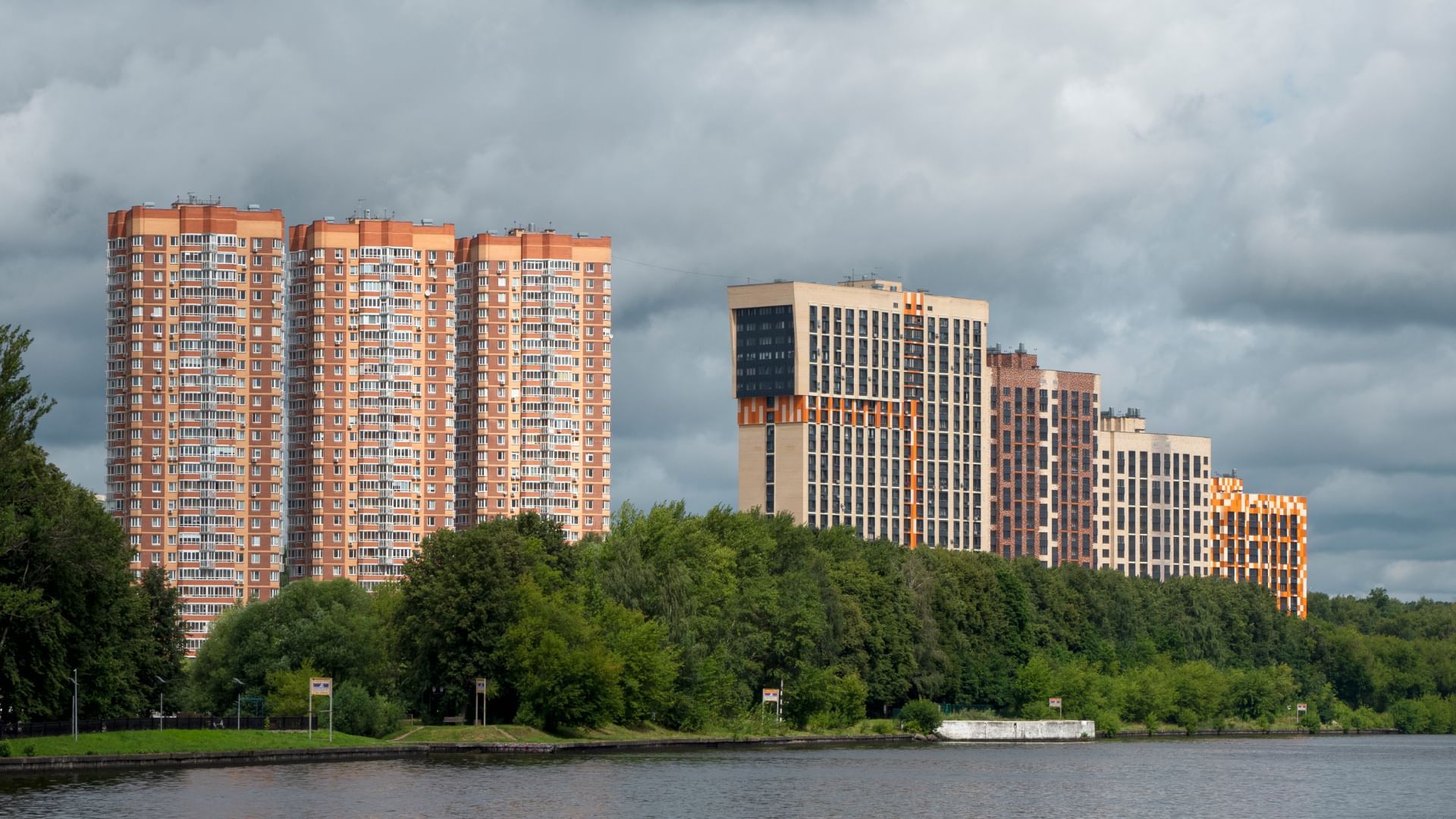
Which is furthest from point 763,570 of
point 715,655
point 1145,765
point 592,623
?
point 1145,765

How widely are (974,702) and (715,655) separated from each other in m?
51.0

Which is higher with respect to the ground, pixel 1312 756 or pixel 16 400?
pixel 16 400

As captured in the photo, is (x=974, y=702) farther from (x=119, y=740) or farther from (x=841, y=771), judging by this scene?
(x=119, y=740)

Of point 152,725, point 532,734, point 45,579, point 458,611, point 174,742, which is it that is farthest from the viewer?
point 532,734

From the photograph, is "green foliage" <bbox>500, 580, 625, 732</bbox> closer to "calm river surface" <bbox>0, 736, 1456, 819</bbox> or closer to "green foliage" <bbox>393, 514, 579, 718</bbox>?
"green foliage" <bbox>393, 514, 579, 718</bbox>

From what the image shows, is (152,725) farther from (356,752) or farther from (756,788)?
(756,788)

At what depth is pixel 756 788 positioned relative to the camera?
10381cm

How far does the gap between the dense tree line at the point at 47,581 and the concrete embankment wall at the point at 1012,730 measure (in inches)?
3654

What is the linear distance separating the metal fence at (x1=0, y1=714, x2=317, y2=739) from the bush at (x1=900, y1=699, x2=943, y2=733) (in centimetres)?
6794

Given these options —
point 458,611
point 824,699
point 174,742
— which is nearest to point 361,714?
point 458,611

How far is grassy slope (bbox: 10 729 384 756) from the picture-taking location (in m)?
100

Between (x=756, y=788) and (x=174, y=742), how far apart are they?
32.8 m

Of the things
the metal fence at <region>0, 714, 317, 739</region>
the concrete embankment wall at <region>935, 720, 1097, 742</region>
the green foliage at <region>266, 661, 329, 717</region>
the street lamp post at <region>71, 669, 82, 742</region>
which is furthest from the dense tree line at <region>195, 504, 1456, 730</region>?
the street lamp post at <region>71, 669, 82, 742</region>

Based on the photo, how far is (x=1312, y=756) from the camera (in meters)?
163
